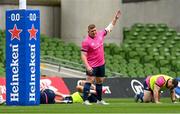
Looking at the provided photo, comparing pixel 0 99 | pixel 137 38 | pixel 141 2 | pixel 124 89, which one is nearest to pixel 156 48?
pixel 137 38

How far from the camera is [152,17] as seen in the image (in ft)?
141

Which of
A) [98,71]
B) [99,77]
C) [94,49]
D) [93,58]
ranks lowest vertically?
[99,77]

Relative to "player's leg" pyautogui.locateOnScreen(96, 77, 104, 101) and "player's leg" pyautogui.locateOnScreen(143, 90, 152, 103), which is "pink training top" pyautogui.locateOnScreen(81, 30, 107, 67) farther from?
"player's leg" pyautogui.locateOnScreen(143, 90, 152, 103)

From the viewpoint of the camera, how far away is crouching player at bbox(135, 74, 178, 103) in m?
21.8

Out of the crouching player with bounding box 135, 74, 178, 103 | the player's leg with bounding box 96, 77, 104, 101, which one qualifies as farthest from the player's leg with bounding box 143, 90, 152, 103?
the player's leg with bounding box 96, 77, 104, 101

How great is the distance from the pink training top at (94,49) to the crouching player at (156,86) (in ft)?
6.37

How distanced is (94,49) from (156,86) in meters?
2.38

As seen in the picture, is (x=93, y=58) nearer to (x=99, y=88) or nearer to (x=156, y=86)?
(x=99, y=88)

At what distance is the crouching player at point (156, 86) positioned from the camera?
2183cm

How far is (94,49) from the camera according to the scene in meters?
20.6

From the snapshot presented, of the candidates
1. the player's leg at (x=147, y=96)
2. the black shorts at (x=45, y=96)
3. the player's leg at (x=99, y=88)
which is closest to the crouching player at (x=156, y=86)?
the player's leg at (x=147, y=96)

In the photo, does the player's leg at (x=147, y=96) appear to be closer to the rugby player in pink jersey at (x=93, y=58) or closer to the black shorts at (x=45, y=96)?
the rugby player in pink jersey at (x=93, y=58)

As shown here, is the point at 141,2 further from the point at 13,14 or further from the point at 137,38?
the point at 13,14

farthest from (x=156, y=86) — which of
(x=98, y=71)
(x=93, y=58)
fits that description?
(x=93, y=58)
